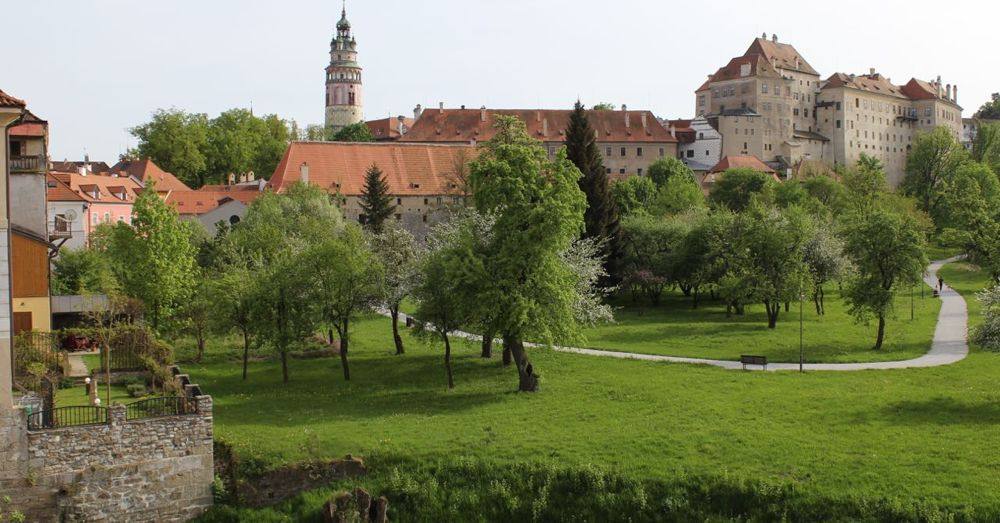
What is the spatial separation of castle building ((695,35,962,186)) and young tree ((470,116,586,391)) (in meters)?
98.1

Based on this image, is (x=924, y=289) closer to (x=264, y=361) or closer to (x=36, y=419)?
(x=264, y=361)

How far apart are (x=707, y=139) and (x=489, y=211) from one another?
98513 mm

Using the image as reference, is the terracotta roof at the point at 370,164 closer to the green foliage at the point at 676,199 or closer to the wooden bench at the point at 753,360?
the green foliage at the point at 676,199

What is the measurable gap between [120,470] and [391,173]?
67951mm

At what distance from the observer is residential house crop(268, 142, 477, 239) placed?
285ft

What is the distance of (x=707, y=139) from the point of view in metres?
130

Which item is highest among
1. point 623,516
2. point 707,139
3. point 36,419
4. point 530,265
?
point 707,139

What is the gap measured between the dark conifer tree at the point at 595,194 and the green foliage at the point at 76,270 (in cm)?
2674


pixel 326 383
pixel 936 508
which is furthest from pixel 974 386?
pixel 326 383

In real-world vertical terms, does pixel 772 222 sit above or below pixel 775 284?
above

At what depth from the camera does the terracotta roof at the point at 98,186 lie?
7548 cm

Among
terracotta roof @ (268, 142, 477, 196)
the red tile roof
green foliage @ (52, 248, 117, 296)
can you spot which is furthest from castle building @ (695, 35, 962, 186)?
the red tile roof

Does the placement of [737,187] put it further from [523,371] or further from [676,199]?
[523,371]

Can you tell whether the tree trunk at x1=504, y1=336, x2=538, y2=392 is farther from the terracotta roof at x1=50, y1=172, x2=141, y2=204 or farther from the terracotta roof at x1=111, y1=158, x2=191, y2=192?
the terracotta roof at x1=111, y1=158, x2=191, y2=192
